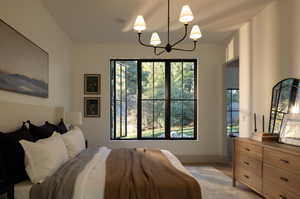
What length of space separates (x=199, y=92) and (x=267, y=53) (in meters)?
2.34

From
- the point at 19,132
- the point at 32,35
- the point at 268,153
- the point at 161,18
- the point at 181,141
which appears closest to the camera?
the point at 19,132

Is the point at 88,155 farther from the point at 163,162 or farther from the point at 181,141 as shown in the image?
the point at 181,141

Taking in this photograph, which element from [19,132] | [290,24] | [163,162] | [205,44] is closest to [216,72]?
[205,44]

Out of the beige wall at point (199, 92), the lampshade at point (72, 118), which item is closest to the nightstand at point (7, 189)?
the lampshade at point (72, 118)

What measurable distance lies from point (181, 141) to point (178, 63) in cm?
184

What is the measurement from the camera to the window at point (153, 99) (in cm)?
633

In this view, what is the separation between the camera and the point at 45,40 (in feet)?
13.8

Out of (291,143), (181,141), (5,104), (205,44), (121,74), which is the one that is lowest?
(181,141)

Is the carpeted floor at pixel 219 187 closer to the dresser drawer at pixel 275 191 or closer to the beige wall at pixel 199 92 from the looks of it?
the dresser drawer at pixel 275 191

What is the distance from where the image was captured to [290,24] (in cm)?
351

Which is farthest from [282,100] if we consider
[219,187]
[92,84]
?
[92,84]

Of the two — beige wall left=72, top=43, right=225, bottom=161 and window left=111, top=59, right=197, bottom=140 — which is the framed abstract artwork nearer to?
beige wall left=72, top=43, right=225, bottom=161

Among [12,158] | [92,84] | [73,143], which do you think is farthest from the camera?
[92,84]

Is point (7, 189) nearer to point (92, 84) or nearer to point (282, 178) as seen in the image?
point (282, 178)
